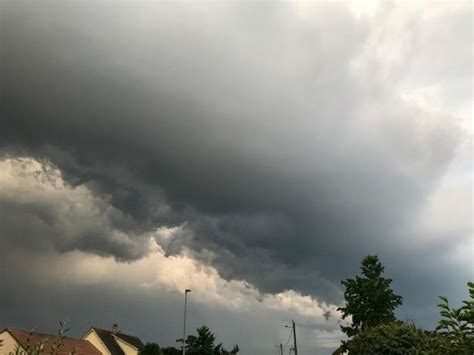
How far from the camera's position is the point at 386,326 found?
27.3 m

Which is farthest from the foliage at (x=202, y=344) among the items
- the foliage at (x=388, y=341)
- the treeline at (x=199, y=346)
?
the foliage at (x=388, y=341)

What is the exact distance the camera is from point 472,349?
5.33 m

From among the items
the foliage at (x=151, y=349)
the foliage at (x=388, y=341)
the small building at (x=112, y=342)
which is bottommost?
the foliage at (x=388, y=341)

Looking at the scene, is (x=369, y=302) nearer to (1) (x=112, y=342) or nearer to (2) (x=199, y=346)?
(2) (x=199, y=346)

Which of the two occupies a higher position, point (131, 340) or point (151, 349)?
point (131, 340)

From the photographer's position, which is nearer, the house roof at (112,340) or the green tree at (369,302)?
the green tree at (369,302)

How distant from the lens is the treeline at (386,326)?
543 cm

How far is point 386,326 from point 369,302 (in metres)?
22.4

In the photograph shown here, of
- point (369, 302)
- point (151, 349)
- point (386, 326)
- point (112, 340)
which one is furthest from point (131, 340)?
point (386, 326)

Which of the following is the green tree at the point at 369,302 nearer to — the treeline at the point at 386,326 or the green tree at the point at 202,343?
the treeline at the point at 386,326

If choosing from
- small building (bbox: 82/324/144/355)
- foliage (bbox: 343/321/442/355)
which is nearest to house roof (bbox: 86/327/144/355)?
small building (bbox: 82/324/144/355)

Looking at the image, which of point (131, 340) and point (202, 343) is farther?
point (131, 340)

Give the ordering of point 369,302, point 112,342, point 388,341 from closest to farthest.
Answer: point 388,341 → point 369,302 → point 112,342

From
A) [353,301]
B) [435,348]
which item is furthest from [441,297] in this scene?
[353,301]
